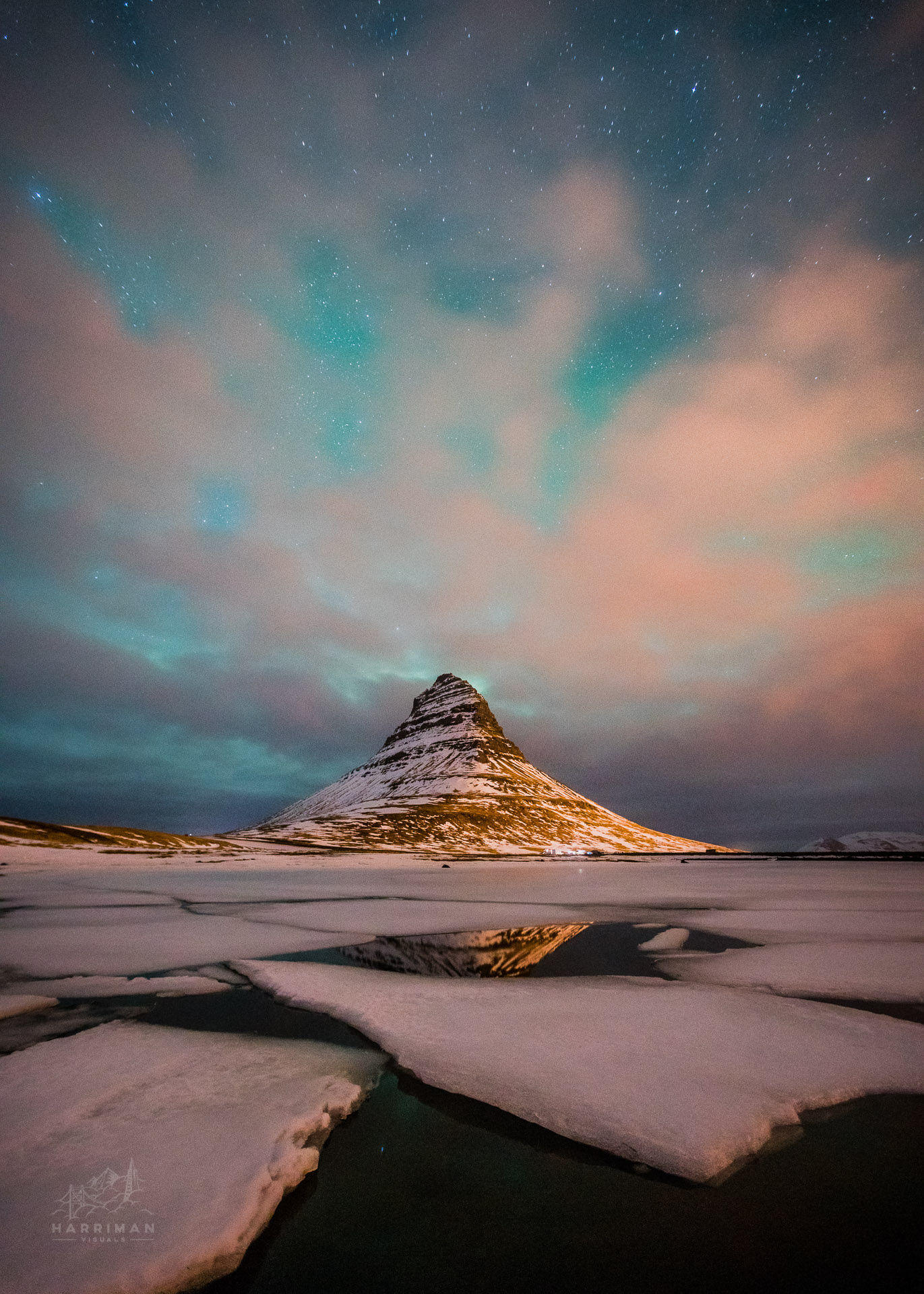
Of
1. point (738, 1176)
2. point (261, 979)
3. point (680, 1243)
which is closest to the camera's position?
point (680, 1243)

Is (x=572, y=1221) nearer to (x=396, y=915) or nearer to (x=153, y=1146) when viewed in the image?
(x=153, y=1146)

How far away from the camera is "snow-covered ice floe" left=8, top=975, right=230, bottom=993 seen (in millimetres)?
7332

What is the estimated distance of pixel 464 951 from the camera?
34.2 feet

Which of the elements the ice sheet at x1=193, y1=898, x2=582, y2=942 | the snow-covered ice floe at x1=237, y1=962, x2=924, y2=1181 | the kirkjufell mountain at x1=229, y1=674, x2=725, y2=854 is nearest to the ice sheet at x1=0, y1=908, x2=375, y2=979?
the ice sheet at x1=193, y1=898, x2=582, y2=942

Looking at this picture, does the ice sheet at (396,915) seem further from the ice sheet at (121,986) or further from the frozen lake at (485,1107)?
the ice sheet at (121,986)

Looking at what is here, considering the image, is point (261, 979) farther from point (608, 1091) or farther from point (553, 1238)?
point (553, 1238)

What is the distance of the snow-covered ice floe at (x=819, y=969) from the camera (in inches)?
297

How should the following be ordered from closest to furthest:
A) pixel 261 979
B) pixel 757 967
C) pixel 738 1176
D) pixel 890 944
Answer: pixel 738 1176 < pixel 261 979 < pixel 757 967 < pixel 890 944

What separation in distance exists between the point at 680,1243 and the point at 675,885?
28.0m

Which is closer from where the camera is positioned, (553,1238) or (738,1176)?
(553,1238)

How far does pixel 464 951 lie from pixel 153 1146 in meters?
7.40

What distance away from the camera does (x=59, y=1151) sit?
12.1ft

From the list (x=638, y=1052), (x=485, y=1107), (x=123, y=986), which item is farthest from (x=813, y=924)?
(x=123, y=986)

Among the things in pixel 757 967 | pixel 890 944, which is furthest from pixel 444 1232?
pixel 890 944
